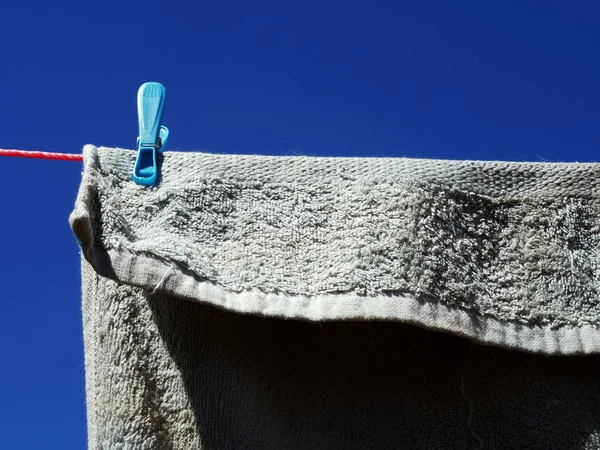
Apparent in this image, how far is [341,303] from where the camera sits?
21.5 inches

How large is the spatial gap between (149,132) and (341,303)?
0.19 m

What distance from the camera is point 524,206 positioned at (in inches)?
24.8

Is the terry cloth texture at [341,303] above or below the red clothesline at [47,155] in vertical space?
below

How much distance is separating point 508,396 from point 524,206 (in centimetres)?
14

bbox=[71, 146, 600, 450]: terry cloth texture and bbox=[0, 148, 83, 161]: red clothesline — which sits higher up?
bbox=[0, 148, 83, 161]: red clothesline

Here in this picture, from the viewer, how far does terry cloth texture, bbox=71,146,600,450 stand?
1.81ft

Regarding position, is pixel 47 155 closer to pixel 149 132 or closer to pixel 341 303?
pixel 149 132

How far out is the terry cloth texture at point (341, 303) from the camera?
0.55 meters

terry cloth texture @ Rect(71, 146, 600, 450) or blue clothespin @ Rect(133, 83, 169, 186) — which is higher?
blue clothespin @ Rect(133, 83, 169, 186)

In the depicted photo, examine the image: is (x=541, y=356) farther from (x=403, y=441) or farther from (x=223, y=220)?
(x=223, y=220)

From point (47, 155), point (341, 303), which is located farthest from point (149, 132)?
point (341, 303)

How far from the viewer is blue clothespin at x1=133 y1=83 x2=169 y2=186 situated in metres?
0.59

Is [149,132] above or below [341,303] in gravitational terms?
above

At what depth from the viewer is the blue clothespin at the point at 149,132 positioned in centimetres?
59
